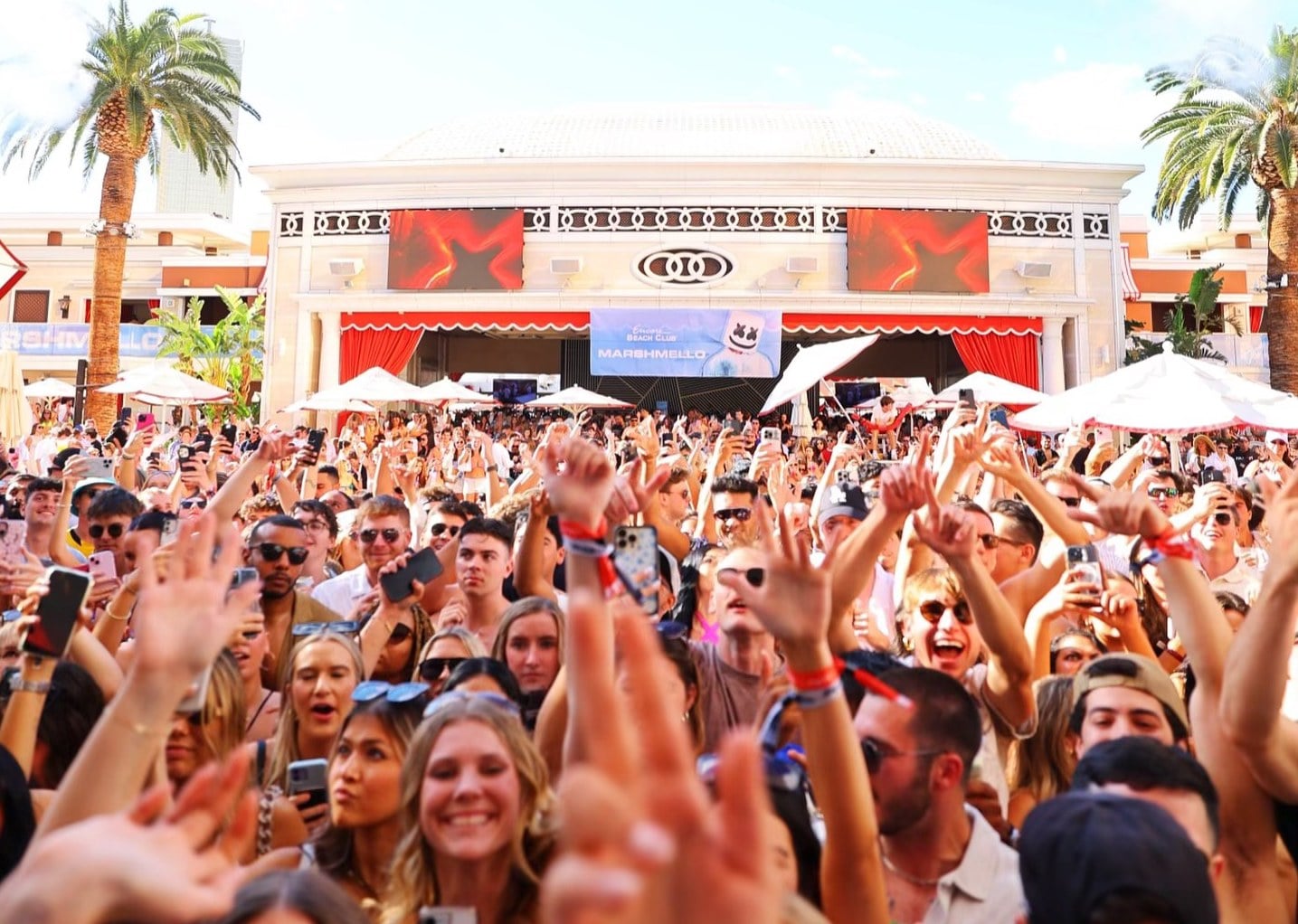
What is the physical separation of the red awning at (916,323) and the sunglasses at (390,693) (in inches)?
860

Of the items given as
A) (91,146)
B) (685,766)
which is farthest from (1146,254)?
(685,766)

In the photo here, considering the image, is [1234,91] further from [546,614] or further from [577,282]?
[546,614]

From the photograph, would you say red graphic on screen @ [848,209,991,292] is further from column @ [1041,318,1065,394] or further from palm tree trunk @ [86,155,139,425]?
palm tree trunk @ [86,155,139,425]

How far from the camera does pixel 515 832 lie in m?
2.32

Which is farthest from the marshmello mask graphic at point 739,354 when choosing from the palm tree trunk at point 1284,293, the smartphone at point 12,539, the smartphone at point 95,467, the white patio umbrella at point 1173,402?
the smartphone at point 12,539

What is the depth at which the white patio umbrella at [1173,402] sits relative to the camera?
327 inches

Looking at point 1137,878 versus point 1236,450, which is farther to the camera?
point 1236,450

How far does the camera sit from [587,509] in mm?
2305

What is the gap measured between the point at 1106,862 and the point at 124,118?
24.0 metres

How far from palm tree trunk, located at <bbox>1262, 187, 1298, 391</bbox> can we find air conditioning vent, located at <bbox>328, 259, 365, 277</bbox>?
20.6 meters

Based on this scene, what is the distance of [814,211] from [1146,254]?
73.3 feet

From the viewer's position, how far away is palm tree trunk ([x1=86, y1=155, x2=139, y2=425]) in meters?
21.0

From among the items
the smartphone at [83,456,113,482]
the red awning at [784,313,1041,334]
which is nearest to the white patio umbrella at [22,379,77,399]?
the red awning at [784,313,1041,334]

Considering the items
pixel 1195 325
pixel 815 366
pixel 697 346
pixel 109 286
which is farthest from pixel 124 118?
pixel 1195 325
